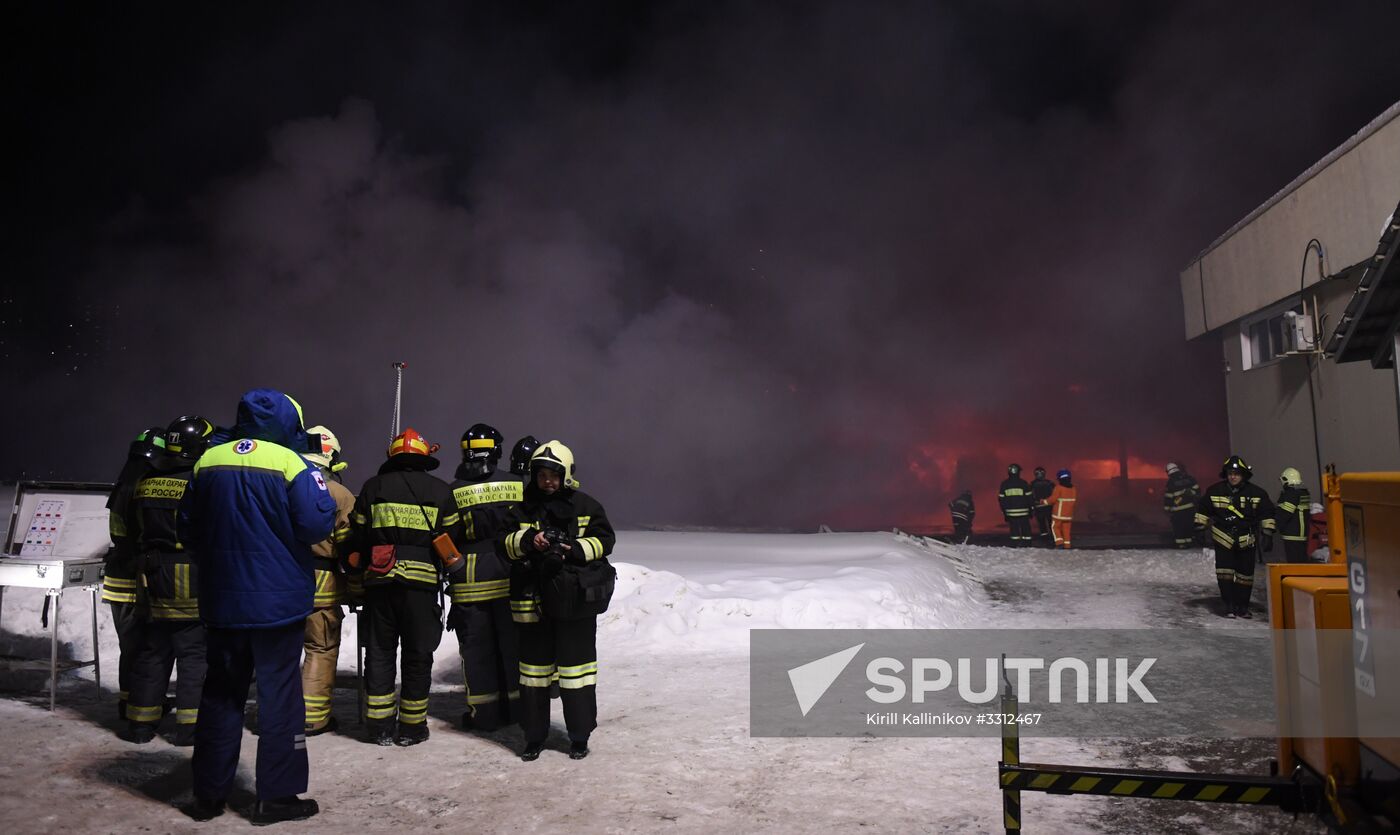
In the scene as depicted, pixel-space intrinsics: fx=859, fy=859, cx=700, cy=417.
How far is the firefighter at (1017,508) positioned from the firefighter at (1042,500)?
0.39 meters

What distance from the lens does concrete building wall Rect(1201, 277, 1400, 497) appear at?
1459cm

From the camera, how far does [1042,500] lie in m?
19.9

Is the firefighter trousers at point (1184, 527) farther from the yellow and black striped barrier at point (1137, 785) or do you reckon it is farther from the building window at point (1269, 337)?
the yellow and black striped barrier at point (1137, 785)

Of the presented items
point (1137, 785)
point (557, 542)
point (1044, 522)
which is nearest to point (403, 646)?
point (557, 542)

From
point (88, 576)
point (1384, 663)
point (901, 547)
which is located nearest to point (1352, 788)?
point (1384, 663)

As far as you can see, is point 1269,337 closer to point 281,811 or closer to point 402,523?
point 402,523

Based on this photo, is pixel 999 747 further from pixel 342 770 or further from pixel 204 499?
pixel 204 499

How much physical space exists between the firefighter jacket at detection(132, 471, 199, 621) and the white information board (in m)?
1.43

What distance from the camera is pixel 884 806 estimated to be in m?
4.52

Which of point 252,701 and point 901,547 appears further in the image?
point 901,547

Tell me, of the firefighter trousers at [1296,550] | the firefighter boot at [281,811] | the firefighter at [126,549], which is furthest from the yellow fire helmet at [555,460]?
the firefighter trousers at [1296,550]

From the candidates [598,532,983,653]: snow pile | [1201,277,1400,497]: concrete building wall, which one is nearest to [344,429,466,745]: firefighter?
[598,532,983,653]: snow pile

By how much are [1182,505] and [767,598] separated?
40.9 feet

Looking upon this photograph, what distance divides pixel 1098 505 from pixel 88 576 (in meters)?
43.0
